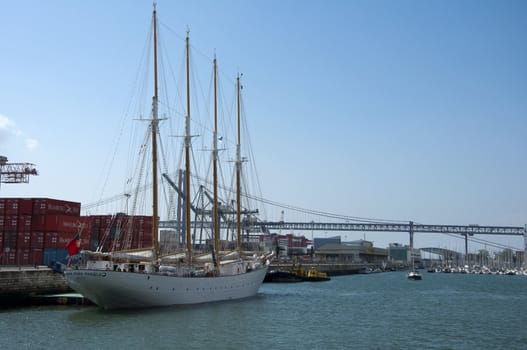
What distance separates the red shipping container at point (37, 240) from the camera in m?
53.7

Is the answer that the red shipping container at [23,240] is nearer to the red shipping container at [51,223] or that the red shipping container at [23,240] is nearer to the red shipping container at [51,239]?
the red shipping container at [51,223]

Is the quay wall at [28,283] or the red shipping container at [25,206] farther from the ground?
the red shipping container at [25,206]

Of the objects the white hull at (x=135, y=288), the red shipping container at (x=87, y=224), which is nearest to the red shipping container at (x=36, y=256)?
the red shipping container at (x=87, y=224)

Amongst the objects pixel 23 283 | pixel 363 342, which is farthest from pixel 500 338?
pixel 23 283

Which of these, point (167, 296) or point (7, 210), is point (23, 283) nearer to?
point (167, 296)

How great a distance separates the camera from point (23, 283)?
4200cm

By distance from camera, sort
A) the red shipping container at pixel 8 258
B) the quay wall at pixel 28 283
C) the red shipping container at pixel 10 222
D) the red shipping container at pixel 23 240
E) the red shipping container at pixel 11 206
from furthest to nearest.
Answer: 1. the red shipping container at pixel 11 206
2. the red shipping container at pixel 10 222
3. the red shipping container at pixel 23 240
4. the red shipping container at pixel 8 258
5. the quay wall at pixel 28 283

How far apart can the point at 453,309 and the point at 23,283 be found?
1347 inches

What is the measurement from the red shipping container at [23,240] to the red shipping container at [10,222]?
86 centimetres

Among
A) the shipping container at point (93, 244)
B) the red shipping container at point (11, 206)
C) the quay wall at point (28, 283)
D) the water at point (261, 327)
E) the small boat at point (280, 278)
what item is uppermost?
the red shipping container at point (11, 206)

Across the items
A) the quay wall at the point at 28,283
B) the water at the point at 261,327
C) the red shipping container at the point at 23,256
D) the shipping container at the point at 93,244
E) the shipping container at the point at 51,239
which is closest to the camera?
the water at the point at 261,327

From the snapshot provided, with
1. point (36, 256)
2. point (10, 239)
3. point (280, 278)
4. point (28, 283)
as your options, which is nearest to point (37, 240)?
point (36, 256)

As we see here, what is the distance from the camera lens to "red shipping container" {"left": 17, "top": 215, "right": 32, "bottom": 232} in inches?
2128

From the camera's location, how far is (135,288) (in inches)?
1452
